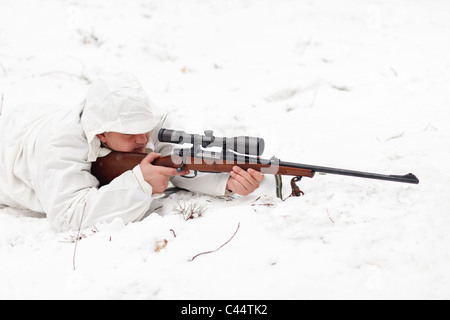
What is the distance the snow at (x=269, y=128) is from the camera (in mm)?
2115

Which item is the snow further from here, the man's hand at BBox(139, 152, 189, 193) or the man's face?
the man's face

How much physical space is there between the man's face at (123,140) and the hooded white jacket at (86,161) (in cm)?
6

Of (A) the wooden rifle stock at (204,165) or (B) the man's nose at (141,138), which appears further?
(B) the man's nose at (141,138)

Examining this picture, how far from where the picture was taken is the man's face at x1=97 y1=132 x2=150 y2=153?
3.00 meters

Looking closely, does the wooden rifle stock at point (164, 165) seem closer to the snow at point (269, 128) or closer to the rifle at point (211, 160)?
the rifle at point (211, 160)

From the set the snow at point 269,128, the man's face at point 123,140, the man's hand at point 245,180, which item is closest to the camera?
the snow at point 269,128

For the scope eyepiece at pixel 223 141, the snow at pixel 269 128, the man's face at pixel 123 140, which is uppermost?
the scope eyepiece at pixel 223 141

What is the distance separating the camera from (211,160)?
2.92m

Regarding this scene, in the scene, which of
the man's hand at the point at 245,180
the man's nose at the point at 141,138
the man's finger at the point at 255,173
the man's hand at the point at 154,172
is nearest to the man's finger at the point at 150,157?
the man's hand at the point at 154,172

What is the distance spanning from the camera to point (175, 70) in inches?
230

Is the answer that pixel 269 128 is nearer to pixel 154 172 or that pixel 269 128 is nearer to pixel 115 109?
pixel 154 172

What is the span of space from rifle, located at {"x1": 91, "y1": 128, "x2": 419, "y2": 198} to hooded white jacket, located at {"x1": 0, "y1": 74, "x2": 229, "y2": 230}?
0.34 ft

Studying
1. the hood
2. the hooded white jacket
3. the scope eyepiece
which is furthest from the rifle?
the hood

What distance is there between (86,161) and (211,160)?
0.94 meters
